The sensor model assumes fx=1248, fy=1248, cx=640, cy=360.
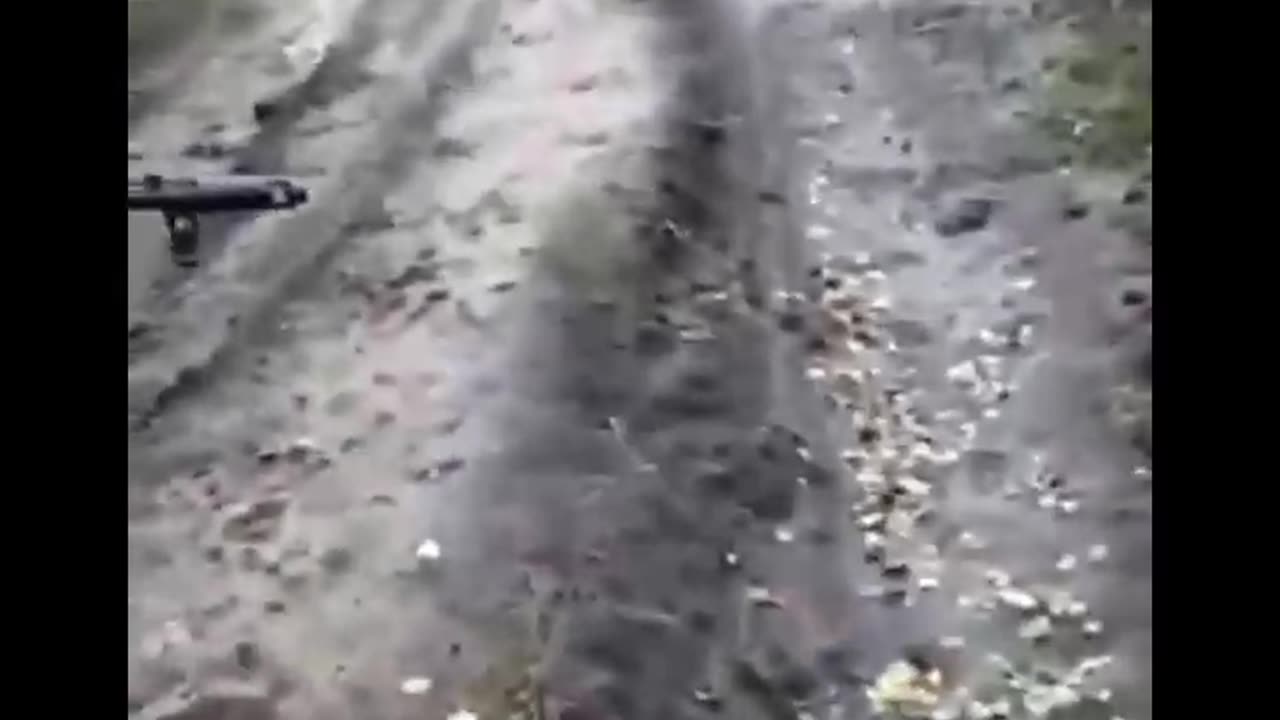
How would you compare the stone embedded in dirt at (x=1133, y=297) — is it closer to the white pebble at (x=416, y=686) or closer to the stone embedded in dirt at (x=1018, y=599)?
the stone embedded in dirt at (x=1018, y=599)

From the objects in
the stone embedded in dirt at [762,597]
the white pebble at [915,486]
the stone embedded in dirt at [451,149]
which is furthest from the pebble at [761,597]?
the stone embedded in dirt at [451,149]

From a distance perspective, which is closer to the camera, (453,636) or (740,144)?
(453,636)

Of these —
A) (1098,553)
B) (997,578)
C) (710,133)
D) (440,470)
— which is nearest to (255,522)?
(440,470)

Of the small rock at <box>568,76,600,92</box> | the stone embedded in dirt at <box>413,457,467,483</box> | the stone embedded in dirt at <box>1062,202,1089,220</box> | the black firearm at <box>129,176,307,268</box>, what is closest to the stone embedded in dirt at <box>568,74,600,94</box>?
the small rock at <box>568,76,600,92</box>

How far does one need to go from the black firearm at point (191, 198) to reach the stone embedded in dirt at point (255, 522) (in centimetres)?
28

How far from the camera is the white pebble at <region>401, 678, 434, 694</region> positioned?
129cm

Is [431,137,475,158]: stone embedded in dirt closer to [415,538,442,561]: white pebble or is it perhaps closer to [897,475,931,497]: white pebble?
[415,538,442,561]: white pebble

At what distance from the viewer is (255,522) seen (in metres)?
1.33

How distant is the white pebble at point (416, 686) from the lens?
129cm

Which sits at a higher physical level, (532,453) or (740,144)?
(740,144)
